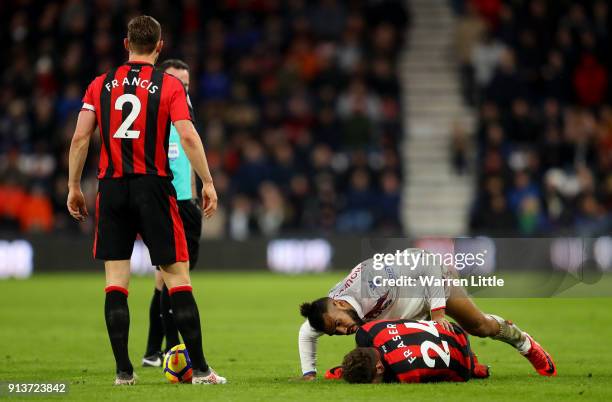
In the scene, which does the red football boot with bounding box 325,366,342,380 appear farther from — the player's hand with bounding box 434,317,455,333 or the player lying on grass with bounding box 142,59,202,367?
the player lying on grass with bounding box 142,59,202,367

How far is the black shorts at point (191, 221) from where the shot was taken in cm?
970

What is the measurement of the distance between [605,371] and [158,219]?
11.8 ft

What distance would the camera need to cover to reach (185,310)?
26.7 ft

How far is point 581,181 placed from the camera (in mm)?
21438

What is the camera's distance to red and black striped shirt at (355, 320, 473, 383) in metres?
8.30

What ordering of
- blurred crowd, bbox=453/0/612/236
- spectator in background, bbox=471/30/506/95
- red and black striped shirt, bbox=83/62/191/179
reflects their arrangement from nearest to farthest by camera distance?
red and black striped shirt, bbox=83/62/191/179, blurred crowd, bbox=453/0/612/236, spectator in background, bbox=471/30/506/95

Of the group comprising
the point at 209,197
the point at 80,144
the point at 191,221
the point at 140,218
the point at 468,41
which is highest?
the point at 468,41

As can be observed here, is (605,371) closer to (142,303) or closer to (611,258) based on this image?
(142,303)

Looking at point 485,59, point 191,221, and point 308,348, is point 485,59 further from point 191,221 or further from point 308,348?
point 308,348

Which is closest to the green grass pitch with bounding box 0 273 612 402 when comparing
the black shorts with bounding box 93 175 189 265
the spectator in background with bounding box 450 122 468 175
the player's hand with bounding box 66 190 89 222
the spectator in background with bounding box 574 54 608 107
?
the black shorts with bounding box 93 175 189 265

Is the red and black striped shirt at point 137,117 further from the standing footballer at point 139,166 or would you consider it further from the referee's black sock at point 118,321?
the referee's black sock at point 118,321

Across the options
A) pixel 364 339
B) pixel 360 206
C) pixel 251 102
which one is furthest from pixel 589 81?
pixel 364 339

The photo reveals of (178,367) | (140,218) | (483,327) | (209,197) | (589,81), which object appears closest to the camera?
→ (209,197)

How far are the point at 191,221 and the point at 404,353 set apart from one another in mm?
2268
